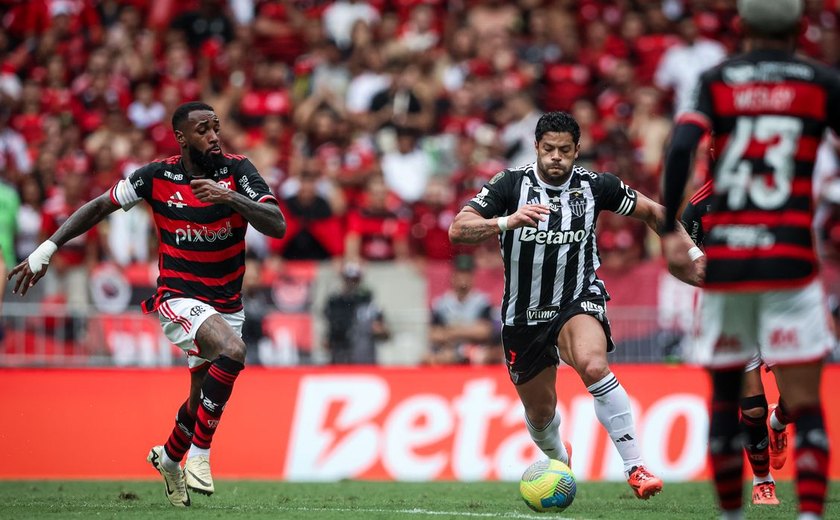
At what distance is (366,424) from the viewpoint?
1383 centimetres

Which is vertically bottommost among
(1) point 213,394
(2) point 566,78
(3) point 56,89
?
(1) point 213,394

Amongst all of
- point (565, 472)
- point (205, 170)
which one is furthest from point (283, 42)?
point (565, 472)

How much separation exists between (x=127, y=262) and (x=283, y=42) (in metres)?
6.00

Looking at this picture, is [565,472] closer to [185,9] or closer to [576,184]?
[576,184]

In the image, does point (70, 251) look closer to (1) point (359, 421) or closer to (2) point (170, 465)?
(1) point (359, 421)

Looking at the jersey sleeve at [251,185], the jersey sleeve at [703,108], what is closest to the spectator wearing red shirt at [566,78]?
the jersey sleeve at [251,185]

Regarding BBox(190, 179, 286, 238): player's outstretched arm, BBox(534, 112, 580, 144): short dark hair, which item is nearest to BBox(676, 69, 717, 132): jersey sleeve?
BBox(534, 112, 580, 144): short dark hair

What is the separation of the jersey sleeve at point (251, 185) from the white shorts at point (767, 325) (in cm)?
404

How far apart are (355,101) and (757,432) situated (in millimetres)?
11708

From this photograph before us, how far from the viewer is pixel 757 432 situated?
9.89 meters

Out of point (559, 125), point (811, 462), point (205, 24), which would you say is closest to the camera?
point (811, 462)

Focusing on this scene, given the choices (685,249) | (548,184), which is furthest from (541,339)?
(685,249)

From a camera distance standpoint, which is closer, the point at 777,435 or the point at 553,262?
the point at 553,262

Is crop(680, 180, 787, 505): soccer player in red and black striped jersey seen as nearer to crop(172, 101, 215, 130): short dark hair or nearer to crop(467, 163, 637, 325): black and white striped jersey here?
crop(467, 163, 637, 325): black and white striped jersey
